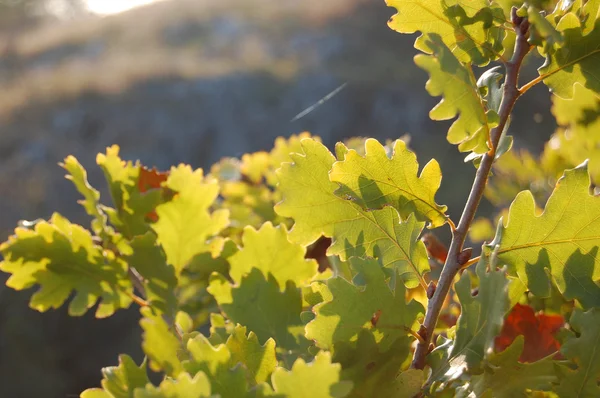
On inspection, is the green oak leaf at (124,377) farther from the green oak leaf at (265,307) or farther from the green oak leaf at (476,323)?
the green oak leaf at (476,323)

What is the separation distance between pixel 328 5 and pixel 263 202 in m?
14.6

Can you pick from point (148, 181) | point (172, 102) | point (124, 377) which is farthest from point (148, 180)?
point (172, 102)

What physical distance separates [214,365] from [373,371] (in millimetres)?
165

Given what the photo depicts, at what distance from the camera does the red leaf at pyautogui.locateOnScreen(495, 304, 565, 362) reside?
2.91 ft

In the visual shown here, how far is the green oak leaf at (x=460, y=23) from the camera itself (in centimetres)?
71

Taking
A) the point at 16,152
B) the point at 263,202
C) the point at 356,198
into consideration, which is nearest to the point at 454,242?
the point at 356,198

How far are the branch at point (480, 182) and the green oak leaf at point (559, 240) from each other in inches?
1.5

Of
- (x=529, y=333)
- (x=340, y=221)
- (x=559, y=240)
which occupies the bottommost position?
(x=529, y=333)

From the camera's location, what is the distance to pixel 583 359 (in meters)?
0.66

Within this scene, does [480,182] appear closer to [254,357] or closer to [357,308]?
[357,308]

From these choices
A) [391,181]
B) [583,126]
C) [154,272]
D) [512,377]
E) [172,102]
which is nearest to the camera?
[512,377]

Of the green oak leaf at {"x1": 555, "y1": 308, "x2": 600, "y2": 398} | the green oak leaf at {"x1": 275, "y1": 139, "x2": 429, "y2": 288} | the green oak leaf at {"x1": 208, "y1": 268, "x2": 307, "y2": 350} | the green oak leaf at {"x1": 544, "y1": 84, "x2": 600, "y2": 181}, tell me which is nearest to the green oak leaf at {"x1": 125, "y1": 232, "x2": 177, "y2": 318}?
the green oak leaf at {"x1": 208, "y1": 268, "x2": 307, "y2": 350}

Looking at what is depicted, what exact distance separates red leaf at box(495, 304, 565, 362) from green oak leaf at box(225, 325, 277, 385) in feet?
1.32

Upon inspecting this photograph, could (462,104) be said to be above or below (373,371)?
above
